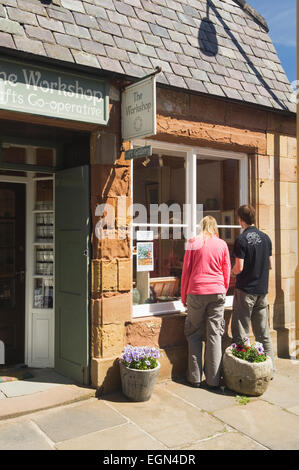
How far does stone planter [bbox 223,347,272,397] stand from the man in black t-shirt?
1.54 feet

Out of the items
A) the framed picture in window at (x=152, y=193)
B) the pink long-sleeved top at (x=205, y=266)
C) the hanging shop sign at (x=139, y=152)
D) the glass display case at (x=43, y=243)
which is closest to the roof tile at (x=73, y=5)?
the hanging shop sign at (x=139, y=152)

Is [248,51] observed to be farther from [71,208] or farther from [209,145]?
[71,208]

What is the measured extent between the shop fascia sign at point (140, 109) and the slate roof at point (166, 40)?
0.85 ft

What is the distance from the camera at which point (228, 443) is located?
381cm

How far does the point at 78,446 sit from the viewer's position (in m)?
3.68

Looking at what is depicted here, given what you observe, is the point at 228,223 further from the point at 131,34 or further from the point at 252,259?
the point at 131,34

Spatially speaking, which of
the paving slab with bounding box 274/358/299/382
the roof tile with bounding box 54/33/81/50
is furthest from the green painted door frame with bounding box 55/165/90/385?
the paving slab with bounding box 274/358/299/382

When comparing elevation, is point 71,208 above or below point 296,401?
above

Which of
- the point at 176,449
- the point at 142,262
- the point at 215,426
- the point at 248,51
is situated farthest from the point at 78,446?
the point at 248,51

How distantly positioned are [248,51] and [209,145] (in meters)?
1.85

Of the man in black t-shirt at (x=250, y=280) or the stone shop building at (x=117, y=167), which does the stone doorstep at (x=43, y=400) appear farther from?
the man in black t-shirt at (x=250, y=280)

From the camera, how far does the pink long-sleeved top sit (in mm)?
5008

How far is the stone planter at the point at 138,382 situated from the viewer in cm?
455

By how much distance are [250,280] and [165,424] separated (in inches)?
78.1
